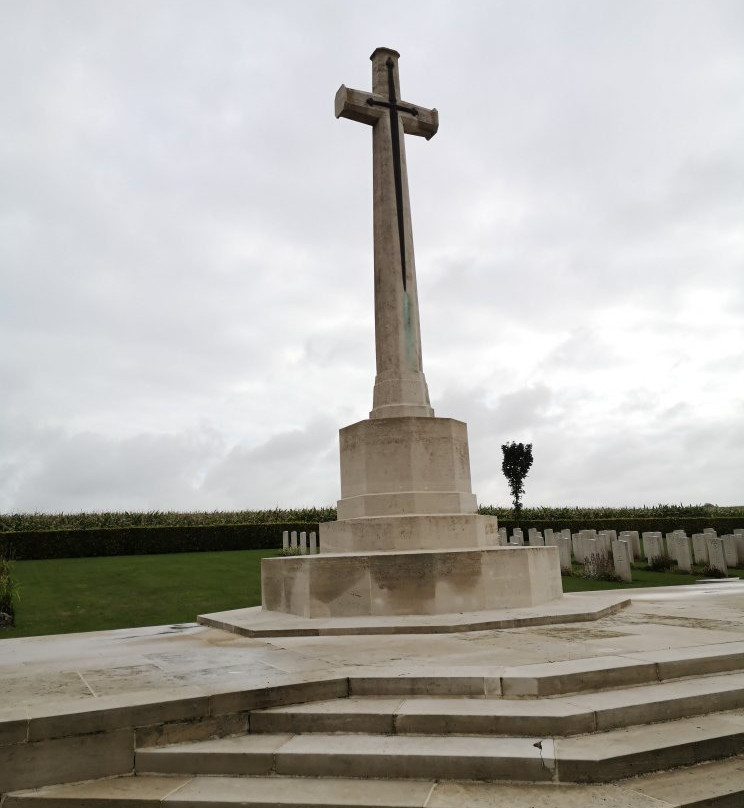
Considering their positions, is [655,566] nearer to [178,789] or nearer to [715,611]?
[715,611]

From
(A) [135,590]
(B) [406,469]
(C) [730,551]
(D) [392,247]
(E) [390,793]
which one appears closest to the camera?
(E) [390,793]

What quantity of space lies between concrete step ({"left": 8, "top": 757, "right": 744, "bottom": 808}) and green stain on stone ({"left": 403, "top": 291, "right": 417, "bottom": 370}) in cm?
613

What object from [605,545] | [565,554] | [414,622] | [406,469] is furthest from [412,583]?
[565,554]

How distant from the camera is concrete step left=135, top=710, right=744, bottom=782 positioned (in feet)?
10.0

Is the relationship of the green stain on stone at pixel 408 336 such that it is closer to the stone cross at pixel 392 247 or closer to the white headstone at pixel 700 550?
the stone cross at pixel 392 247

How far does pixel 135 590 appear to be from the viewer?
12047 mm

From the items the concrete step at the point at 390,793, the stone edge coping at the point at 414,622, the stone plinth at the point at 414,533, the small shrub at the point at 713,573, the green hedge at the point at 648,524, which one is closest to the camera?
the concrete step at the point at 390,793

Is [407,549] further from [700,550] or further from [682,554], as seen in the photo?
[700,550]

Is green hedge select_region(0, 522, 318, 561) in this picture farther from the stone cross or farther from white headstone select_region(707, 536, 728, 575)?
the stone cross

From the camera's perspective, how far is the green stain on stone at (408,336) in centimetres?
878

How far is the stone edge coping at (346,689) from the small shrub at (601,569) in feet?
27.7

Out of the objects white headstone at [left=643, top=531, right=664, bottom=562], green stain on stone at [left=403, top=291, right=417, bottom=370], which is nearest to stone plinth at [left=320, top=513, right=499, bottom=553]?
green stain on stone at [left=403, top=291, right=417, bottom=370]

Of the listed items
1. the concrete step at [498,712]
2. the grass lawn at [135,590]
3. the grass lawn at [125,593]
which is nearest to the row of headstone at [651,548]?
the grass lawn at [135,590]

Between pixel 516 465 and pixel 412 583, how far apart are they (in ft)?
105
